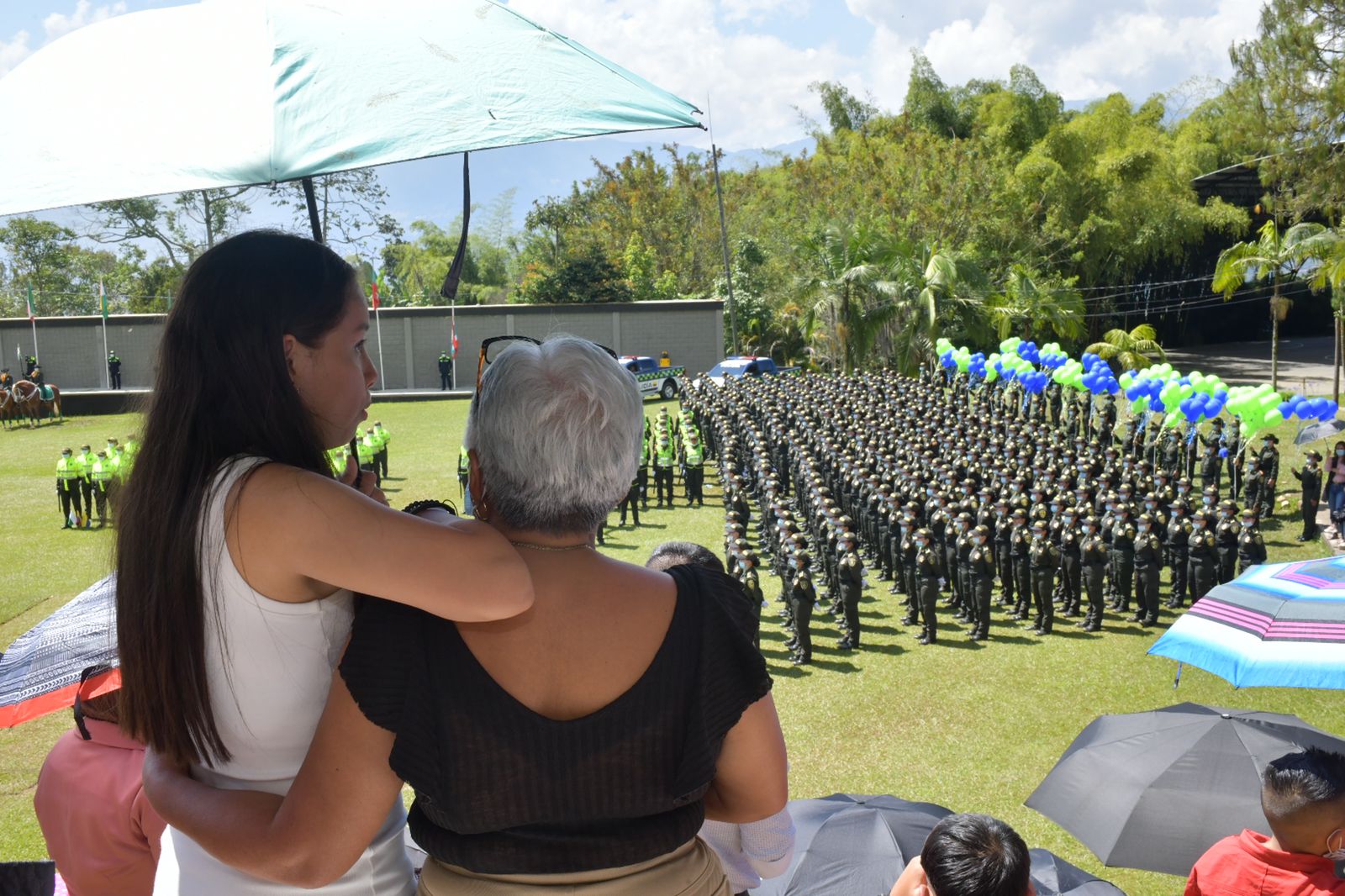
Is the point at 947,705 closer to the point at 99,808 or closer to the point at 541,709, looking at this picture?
the point at 99,808

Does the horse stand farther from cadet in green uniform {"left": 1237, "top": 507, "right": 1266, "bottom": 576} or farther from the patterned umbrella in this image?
the patterned umbrella

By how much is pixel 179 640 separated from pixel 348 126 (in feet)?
2.36

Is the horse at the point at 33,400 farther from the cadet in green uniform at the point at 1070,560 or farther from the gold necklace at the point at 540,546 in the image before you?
the gold necklace at the point at 540,546

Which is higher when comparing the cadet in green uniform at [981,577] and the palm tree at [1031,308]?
the palm tree at [1031,308]

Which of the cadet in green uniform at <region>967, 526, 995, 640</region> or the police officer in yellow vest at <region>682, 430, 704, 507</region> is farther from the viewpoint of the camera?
the police officer in yellow vest at <region>682, 430, 704, 507</region>

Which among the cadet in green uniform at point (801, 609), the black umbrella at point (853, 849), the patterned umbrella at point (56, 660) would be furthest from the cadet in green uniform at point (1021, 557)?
the patterned umbrella at point (56, 660)

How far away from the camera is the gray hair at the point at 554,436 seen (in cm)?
137

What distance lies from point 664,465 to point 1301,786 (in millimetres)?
14800

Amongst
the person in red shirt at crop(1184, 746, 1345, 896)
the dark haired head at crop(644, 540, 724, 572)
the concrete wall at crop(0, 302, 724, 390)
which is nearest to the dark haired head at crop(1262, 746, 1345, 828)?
the person in red shirt at crop(1184, 746, 1345, 896)

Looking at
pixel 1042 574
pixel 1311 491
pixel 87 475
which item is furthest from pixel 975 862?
pixel 87 475

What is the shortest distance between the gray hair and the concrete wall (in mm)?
30688

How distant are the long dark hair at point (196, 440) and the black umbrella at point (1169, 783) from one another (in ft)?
12.2

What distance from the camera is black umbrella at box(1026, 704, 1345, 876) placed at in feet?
13.2

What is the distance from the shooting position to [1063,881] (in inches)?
138
